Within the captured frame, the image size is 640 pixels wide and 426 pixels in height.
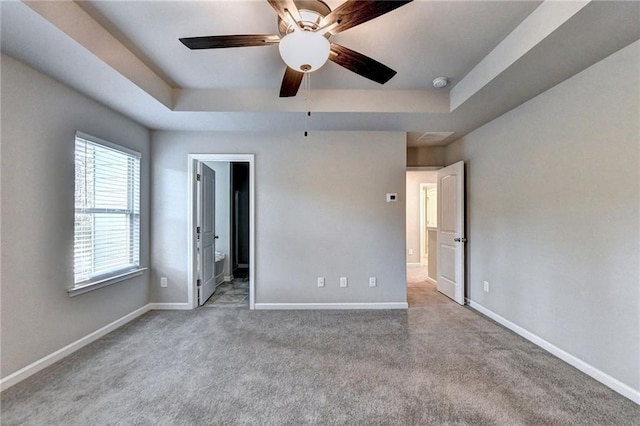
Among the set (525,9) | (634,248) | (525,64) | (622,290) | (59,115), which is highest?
(525,9)

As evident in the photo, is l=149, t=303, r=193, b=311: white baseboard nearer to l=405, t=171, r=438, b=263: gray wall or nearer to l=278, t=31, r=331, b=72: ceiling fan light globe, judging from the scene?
l=278, t=31, r=331, b=72: ceiling fan light globe

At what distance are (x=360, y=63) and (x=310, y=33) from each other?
0.48 meters

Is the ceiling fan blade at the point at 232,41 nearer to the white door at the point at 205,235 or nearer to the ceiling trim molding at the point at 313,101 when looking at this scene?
the ceiling trim molding at the point at 313,101

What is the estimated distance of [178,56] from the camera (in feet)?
7.59

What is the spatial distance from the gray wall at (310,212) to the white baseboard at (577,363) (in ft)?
3.89

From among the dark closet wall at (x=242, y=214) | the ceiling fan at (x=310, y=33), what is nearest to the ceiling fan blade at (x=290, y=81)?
the ceiling fan at (x=310, y=33)

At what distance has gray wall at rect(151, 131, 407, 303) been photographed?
3.58m

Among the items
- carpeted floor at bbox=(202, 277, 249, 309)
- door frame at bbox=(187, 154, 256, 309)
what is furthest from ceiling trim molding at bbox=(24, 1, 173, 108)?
carpeted floor at bbox=(202, 277, 249, 309)

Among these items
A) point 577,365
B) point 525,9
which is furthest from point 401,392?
point 525,9

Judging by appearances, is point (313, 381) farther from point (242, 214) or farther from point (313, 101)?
point (242, 214)

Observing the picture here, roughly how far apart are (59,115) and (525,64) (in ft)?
12.5

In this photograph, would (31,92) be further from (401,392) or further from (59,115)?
(401,392)

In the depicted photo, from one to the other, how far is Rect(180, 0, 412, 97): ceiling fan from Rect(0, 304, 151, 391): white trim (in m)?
2.64

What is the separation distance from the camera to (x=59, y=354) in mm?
2293
